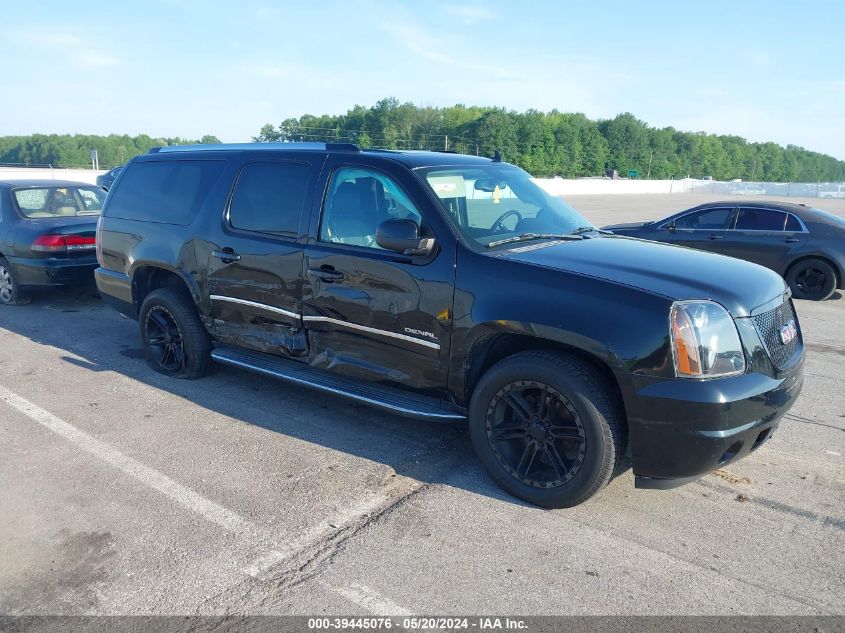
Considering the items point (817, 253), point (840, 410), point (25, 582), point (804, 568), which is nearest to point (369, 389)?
point (25, 582)

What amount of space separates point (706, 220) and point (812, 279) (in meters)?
1.82

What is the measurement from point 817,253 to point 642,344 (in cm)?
851

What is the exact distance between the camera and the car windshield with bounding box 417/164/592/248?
4230mm

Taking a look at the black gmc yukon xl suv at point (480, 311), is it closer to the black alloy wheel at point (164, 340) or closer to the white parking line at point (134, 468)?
the black alloy wheel at point (164, 340)

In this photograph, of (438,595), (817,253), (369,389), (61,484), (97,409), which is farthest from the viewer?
(817,253)

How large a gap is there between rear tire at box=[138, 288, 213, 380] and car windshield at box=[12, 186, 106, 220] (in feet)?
12.6

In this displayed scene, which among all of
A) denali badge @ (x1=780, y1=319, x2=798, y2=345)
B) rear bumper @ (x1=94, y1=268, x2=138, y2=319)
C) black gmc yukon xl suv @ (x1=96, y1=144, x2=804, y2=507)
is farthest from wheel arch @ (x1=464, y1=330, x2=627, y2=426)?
rear bumper @ (x1=94, y1=268, x2=138, y2=319)

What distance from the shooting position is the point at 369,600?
2930 mm

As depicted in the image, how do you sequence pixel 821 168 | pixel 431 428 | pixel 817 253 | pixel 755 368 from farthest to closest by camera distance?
pixel 821 168, pixel 817 253, pixel 431 428, pixel 755 368

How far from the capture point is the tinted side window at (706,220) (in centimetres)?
1116

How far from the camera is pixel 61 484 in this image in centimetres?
401

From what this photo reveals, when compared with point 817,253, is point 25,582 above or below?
below

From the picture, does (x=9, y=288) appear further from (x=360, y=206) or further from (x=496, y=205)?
(x=496, y=205)

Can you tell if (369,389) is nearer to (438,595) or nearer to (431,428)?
(431,428)
